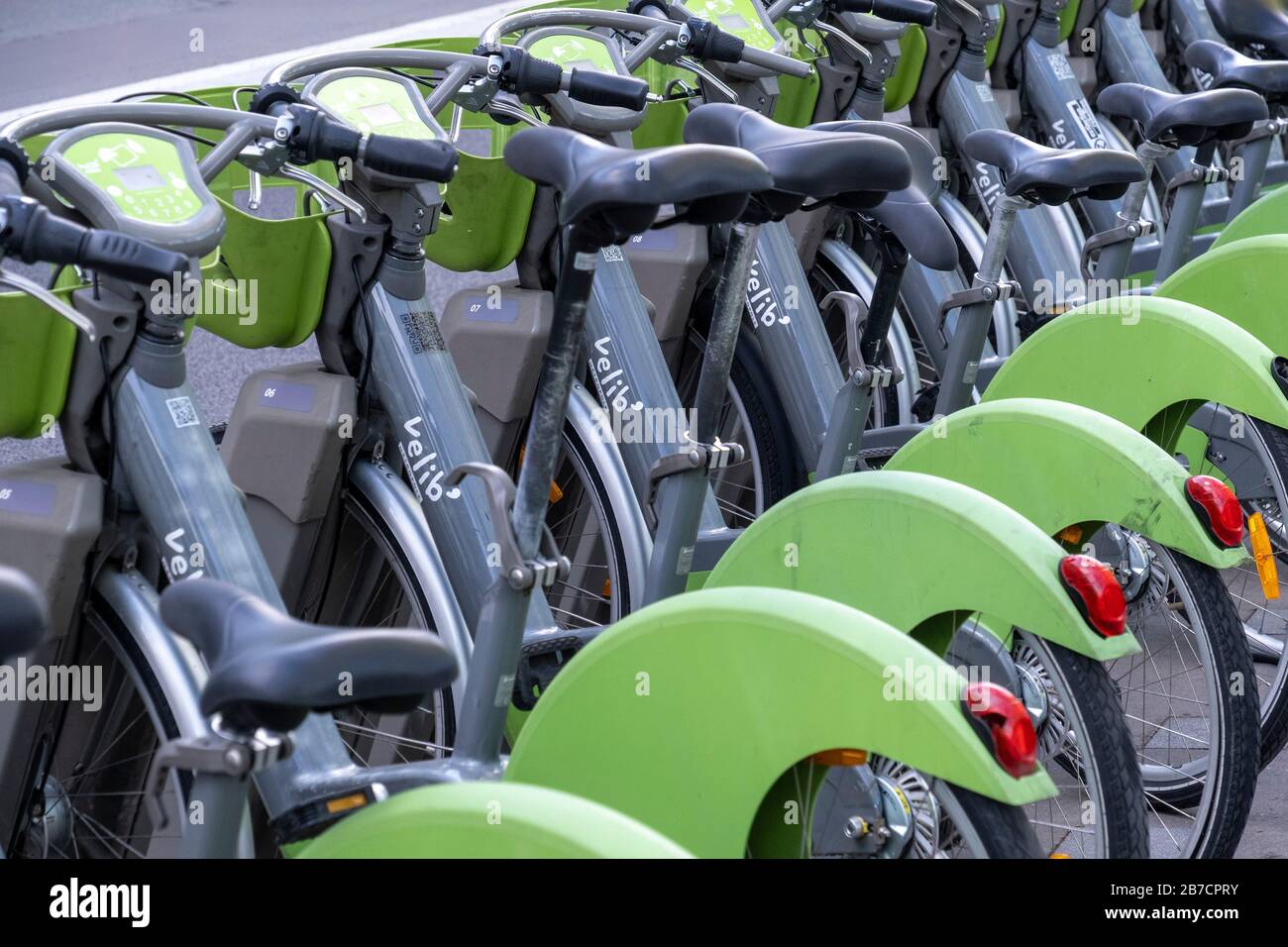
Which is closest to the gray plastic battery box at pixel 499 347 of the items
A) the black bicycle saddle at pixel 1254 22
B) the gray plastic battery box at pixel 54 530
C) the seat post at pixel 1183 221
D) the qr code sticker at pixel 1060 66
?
the gray plastic battery box at pixel 54 530

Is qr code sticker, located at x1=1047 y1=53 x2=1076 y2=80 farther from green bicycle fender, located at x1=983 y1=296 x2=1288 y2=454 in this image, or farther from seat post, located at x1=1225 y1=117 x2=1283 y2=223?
green bicycle fender, located at x1=983 y1=296 x2=1288 y2=454

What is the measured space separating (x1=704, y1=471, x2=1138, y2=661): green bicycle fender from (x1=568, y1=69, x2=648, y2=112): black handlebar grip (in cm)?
74

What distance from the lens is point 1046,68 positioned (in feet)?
15.4

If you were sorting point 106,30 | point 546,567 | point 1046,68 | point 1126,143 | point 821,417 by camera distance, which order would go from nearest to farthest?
point 546,567, point 821,417, point 1046,68, point 1126,143, point 106,30

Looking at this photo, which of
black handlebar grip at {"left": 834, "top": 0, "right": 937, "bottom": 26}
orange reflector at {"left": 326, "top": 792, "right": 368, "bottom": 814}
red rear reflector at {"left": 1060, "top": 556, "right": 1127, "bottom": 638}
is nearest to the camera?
orange reflector at {"left": 326, "top": 792, "right": 368, "bottom": 814}

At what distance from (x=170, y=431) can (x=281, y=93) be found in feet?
1.77

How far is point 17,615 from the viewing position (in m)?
1.43

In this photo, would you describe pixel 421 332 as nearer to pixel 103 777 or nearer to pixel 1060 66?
pixel 103 777

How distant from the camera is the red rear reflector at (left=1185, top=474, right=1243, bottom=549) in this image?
8.50 feet

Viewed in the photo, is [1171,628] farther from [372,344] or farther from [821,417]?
[372,344]

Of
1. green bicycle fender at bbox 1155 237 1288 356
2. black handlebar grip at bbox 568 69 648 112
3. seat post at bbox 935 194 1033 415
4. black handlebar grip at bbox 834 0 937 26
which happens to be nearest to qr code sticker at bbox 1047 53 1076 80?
black handlebar grip at bbox 834 0 937 26

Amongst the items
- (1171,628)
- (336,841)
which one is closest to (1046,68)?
(1171,628)

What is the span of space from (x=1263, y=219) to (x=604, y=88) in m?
1.96

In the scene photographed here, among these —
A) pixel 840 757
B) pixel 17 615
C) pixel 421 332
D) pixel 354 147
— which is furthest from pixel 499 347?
pixel 17 615
